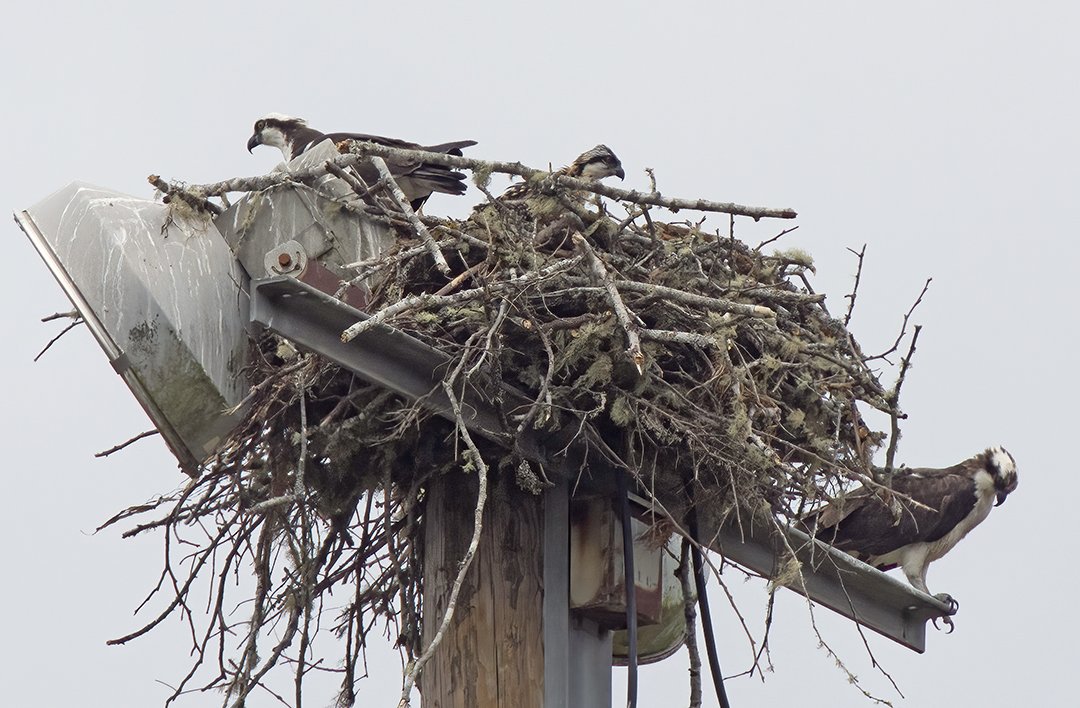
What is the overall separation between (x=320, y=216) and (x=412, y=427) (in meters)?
1.12

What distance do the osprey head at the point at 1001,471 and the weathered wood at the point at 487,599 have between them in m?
4.73

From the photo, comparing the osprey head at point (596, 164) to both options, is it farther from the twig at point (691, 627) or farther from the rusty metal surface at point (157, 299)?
the rusty metal surface at point (157, 299)

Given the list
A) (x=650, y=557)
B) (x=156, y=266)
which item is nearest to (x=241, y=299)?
(x=156, y=266)

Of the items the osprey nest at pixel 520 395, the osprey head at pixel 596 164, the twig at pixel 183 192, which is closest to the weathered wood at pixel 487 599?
the osprey nest at pixel 520 395

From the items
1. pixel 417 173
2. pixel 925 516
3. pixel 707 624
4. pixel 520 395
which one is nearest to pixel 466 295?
pixel 520 395

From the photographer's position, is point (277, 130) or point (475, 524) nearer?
point (475, 524)

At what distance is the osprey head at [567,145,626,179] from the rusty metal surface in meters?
4.04

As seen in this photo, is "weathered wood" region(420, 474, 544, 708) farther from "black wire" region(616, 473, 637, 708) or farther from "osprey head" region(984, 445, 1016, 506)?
"osprey head" region(984, 445, 1016, 506)

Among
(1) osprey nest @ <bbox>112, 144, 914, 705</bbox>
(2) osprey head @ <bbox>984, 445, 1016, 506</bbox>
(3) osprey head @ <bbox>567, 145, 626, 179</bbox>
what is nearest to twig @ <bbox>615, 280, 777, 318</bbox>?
(1) osprey nest @ <bbox>112, 144, 914, 705</bbox>

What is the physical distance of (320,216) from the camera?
618 cm

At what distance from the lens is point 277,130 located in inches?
422

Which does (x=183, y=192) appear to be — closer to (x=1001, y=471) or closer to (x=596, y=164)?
(x=596, y=164)

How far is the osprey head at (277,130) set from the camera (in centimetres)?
1066

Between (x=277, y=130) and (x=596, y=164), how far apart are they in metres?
2.66
